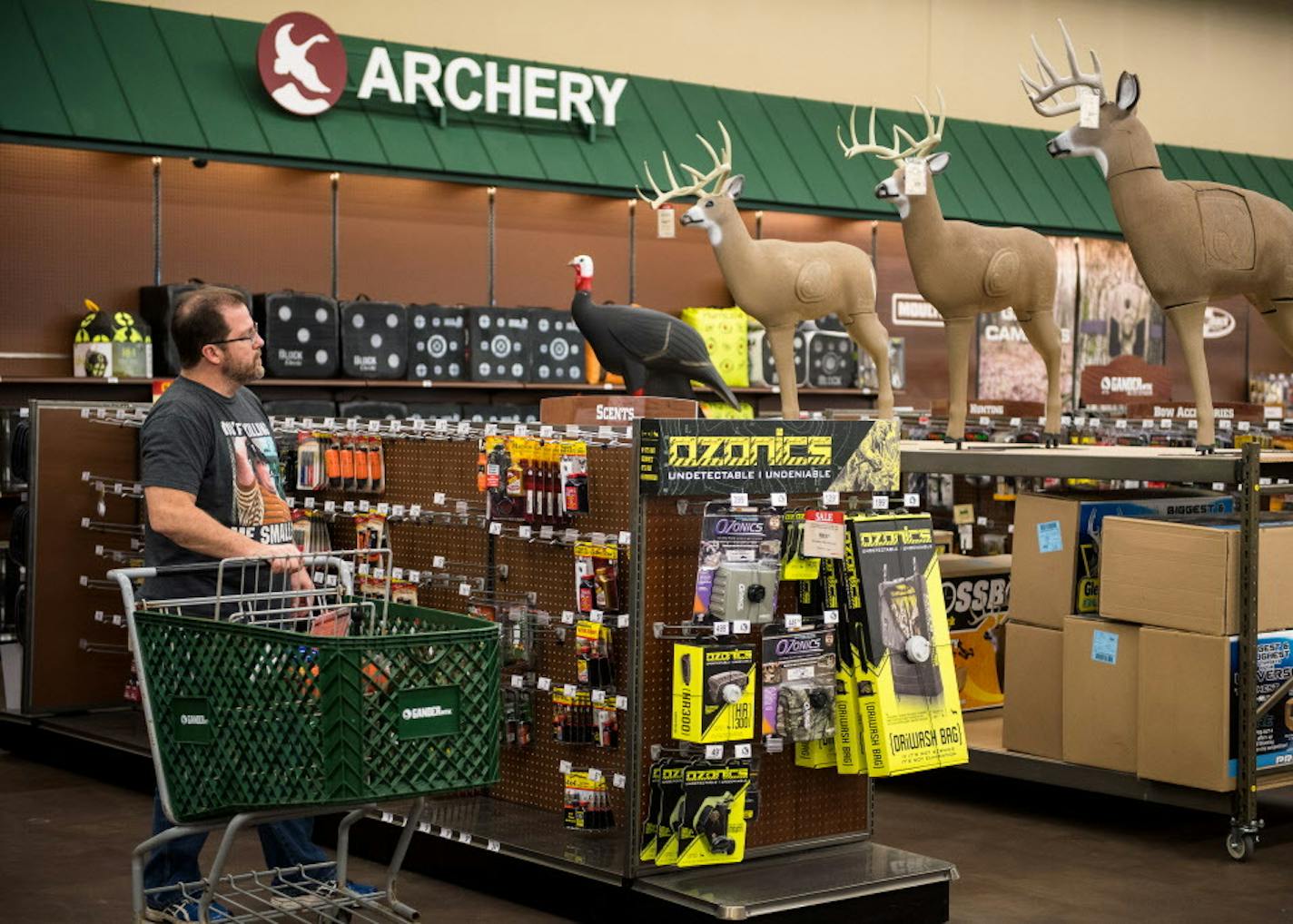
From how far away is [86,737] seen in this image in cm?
678

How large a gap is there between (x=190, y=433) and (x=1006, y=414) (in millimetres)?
5560

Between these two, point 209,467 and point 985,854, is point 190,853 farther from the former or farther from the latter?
point 985,854

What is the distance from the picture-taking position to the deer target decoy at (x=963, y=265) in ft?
21.3

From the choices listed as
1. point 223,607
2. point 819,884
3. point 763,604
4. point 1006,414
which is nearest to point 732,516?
point 763,604

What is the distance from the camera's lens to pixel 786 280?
21.4ft

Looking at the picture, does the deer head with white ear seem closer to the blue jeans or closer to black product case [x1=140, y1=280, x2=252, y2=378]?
the blue jeans

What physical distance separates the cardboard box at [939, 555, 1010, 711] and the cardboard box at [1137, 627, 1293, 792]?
4.60 ft

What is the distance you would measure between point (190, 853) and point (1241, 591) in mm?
3424

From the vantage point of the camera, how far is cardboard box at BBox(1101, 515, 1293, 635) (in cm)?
559

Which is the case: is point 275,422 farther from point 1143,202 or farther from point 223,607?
point 1143,202

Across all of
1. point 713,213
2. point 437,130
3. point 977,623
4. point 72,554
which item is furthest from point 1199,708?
point 437,130

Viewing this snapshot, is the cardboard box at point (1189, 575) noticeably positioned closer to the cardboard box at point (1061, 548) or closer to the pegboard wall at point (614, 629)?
the cardboard box at point (1061, 548)

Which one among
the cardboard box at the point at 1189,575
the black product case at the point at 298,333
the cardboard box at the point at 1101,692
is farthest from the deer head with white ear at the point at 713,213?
the black product case at the point at 298,333

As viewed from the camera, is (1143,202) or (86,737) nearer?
(1143,202)
